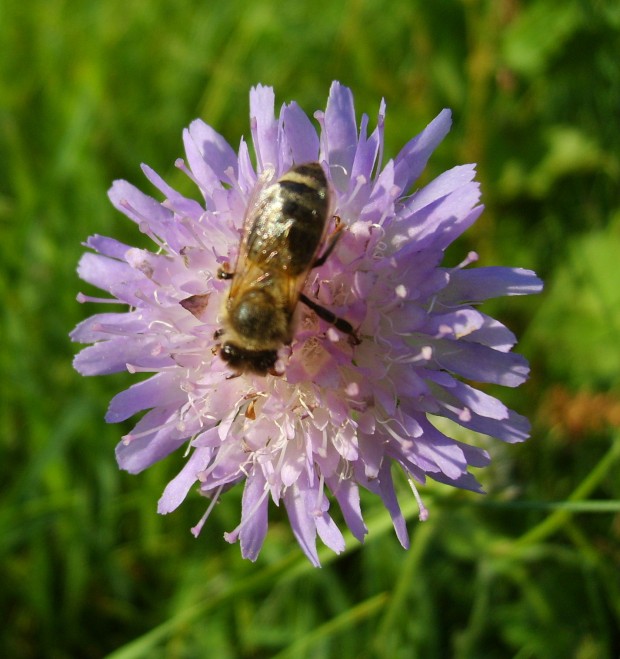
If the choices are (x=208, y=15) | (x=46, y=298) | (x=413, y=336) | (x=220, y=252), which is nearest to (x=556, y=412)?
(x=413, y=336)

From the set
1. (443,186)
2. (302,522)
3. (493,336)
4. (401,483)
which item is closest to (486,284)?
(493,336)

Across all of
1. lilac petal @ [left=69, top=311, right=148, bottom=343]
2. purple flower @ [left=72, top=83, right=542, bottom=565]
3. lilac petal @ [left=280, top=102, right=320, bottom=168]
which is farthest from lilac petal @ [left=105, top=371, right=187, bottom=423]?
lilac petal @ [left=280, top=102, right=320, bottom=168]

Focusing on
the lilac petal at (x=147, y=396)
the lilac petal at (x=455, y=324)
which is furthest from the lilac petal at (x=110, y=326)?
the lilac petal at (x=455, y=324)

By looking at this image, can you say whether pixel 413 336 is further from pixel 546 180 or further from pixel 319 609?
pixel 546 180

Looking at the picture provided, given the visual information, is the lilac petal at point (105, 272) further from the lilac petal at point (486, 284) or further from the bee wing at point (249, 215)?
the lilac petal at point (486, 284)

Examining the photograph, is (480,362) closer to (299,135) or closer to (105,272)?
(299,135)

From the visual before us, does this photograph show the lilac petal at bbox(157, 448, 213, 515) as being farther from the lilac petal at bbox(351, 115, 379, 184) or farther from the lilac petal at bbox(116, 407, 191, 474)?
the lilac petal at bbox(351, 115, 379, 184)

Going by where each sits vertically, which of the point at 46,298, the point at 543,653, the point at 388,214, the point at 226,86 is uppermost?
the point at 226,86
